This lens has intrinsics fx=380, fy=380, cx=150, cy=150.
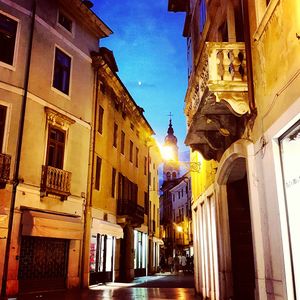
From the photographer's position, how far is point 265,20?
22.5 feet

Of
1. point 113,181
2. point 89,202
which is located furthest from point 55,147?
point 113,181

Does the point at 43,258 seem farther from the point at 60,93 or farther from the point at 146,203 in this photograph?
the point at 146,203

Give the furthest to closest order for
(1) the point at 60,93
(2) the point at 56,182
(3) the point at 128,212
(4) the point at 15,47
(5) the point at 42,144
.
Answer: (3) the point at 128,212 < (1) the point at 60,93 < (2) the point at 56,182 < (5) the point at 42,144 < (4) the point at 15,47

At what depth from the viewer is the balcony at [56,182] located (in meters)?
17.1

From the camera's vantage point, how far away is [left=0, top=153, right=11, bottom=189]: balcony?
15.0 m

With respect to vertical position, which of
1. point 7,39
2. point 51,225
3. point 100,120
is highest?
point 7,39

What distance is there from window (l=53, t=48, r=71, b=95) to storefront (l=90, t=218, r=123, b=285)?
7.26m

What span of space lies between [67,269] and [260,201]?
13.4 meters

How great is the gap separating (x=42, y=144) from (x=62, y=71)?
4.47 metres

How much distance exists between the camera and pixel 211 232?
11906 mm

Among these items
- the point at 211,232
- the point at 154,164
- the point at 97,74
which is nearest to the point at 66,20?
the point at 97,74

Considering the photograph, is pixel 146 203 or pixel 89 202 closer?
pixel 89 202

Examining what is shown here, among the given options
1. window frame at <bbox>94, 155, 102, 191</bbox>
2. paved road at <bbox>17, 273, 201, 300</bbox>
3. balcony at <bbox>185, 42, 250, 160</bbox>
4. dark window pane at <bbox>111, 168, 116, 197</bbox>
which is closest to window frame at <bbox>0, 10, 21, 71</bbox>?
window frame at <bbox>94, 155, 102, 191</bbox>

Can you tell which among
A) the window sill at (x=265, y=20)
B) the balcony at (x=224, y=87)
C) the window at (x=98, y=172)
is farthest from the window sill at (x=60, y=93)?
the window sill at (x=265, y=20)
